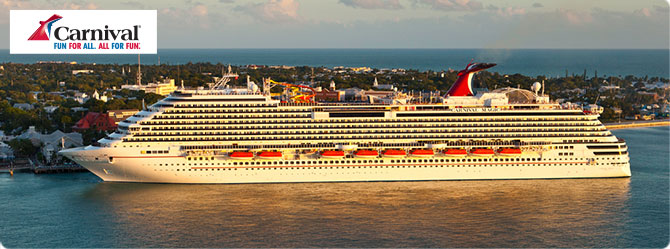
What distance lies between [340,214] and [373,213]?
1330mm

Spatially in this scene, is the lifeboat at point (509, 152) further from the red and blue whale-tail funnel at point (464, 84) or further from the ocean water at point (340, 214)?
the red and blue whale-tail funnel at point (464, 84)

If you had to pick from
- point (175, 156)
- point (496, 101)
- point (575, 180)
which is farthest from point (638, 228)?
point (175, 156)

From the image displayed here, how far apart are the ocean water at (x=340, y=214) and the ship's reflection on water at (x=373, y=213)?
42 mm

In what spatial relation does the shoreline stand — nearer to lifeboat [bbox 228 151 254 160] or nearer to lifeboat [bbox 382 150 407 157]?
lifeboat [bbox 382 150 407 157]

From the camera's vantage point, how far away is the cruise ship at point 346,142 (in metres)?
33.8

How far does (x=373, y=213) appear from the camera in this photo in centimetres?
2941

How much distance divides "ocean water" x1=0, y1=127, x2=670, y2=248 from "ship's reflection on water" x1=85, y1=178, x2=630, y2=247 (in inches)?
1.6

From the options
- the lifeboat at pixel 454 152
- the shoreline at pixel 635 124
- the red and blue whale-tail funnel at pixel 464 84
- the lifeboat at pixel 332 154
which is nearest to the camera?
the lifeboat at pixel 332 154

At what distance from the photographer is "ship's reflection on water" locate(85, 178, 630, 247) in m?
26.2

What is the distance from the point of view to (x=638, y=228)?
27.7m

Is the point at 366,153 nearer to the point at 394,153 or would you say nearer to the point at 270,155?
the point at 394,153

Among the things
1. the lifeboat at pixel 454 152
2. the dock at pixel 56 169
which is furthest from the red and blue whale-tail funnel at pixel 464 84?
the dock at pixel 56 169

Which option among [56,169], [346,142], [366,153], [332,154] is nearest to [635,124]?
[366,153]

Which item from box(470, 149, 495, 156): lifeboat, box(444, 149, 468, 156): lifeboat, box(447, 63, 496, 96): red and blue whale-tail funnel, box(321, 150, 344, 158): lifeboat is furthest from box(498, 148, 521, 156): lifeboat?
box(321, 150, 344, 158): lifeboat
